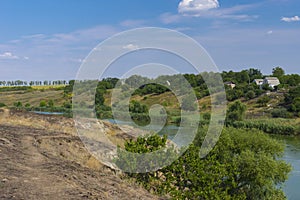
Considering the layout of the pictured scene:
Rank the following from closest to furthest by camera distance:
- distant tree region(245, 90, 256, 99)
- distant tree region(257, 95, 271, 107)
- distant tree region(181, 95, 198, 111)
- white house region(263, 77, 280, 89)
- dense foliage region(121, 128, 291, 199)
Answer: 1. dense foliage region(121, 128, 291, 199)
2. distant tree region(181, 95, 198, 111)
3. distant tree region(257, 95, 271, 107)
4. distant tree region(245, 90, 256, 99)
5. white house region(263, 77, 280, 89)

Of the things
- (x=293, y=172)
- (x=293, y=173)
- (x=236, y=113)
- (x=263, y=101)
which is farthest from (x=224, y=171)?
(x=263, y=101)

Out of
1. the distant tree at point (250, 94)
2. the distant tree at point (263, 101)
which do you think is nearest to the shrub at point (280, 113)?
the distant tree at point (263, 101)

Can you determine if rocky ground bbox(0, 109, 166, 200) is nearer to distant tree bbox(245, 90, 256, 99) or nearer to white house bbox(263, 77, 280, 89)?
distant tree bbox(245, 90, 256, 99)

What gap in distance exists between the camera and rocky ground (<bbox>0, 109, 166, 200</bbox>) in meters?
9.32

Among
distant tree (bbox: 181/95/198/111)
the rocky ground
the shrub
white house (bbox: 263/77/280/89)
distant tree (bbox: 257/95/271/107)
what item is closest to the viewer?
the rocky ground

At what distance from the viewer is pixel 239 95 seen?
8656cm

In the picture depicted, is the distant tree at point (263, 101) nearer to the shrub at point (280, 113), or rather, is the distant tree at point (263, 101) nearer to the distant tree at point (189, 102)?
the shrub at point (280, 113)

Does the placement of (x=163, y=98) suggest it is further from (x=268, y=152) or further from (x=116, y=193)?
(x=116, y=193)

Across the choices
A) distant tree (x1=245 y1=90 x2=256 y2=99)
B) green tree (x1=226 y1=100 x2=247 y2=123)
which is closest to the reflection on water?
green tree (x1=226 y1=100 x2=247 y2=123)

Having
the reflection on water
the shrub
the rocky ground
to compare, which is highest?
the rocky ground

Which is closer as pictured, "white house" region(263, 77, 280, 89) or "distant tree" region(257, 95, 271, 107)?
"distant tree" region(257, 95, 271, 107)

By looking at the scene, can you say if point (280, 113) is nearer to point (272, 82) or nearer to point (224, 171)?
point (272, 82)

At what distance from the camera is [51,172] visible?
11.2 m

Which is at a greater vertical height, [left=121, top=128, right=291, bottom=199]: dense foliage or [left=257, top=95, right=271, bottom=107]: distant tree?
[left=257, top=95, right=271, bottom=107]: distant tree
